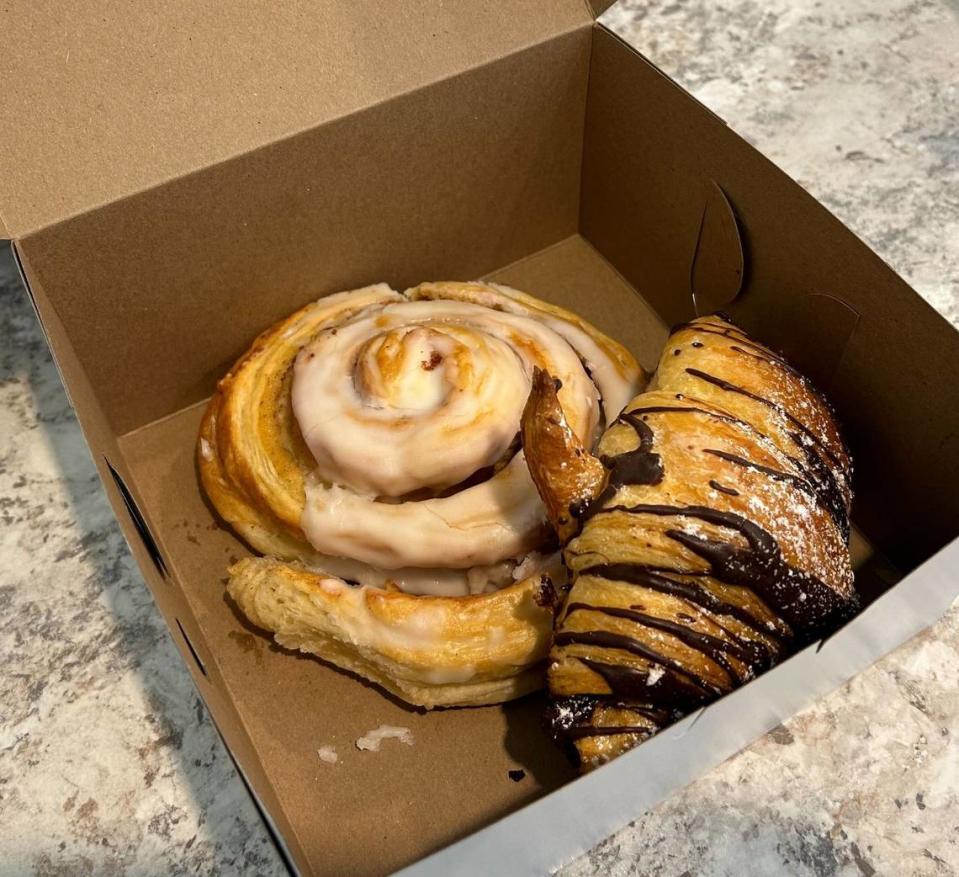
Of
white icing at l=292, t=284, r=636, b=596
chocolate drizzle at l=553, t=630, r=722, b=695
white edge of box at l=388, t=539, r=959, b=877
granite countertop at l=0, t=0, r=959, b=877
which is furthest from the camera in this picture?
white icing at l=292, t=284, r=636, b=596

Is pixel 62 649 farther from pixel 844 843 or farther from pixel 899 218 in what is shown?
pixel 899 218

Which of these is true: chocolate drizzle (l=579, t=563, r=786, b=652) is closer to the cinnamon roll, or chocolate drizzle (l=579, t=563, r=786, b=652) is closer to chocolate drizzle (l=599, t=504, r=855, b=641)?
chocolate drizzle (l=599, t=504, r=855, b=641)

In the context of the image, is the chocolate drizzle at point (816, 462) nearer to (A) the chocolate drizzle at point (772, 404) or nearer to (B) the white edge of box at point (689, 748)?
(A) the chocolate drizzle at point (772, 404)

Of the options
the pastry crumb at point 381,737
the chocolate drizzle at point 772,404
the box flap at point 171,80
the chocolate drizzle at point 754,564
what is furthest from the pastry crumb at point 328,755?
the box flap at point 171,80

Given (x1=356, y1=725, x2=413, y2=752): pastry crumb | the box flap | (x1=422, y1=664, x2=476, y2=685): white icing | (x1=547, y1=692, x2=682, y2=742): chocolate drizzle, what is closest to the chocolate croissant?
(x1=547, y1=692, x2=682, y2=742): chocolate drizzle

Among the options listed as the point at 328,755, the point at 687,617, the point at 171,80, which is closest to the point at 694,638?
the point at 687,617

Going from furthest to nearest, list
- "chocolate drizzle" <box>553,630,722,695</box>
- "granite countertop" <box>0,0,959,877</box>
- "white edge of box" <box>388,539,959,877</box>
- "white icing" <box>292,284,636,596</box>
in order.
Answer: "white icing" <box>292,284,636,596</box> → "granite countertop" <box>0,0,959,877</box> → "chocolate drizzle" <box>553,630,722,695</box> → "white edge of box" <box>388,539,959,877</box>

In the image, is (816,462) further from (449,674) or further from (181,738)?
(181,738)
